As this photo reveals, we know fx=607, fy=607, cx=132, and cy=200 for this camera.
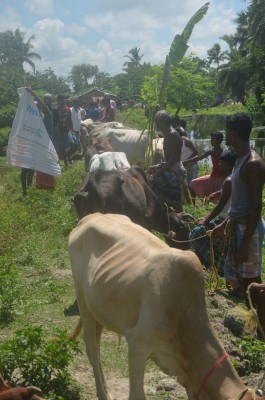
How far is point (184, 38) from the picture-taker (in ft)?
46.6

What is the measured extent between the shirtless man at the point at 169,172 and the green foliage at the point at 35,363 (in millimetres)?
4717

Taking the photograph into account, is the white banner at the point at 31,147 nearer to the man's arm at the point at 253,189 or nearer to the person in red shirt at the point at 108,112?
the man's arm at the point at 253,189

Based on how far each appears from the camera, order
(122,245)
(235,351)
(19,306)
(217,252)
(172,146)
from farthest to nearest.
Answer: (172,146) → (217,252) → (19,306) → (235,351) → (122,245)

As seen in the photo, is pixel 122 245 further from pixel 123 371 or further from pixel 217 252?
pixel 217 252

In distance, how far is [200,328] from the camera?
4062 millimetres

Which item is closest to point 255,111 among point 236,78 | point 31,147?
point 236,78

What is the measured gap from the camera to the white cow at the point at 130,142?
1452 centimetres

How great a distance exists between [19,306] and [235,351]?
2.67 metres

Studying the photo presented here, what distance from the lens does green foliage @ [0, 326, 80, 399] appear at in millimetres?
4816

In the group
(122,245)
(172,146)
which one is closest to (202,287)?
(122,245)

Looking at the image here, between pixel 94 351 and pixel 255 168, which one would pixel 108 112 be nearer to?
pixel 255 168

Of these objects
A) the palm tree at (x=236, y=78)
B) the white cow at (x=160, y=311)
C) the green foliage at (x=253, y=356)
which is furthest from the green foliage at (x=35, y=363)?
the palm tree at (x=236, y=78)

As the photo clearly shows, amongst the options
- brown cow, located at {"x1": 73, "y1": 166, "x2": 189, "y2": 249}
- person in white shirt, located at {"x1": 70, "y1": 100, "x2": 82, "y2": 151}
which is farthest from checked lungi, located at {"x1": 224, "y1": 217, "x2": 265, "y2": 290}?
person in white shirt, located at {"x1": 70, "y1": 100, "x2": 82, "y2": 151}

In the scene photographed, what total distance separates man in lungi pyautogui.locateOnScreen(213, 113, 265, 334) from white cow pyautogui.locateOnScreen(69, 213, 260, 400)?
Answer: 973 mm
